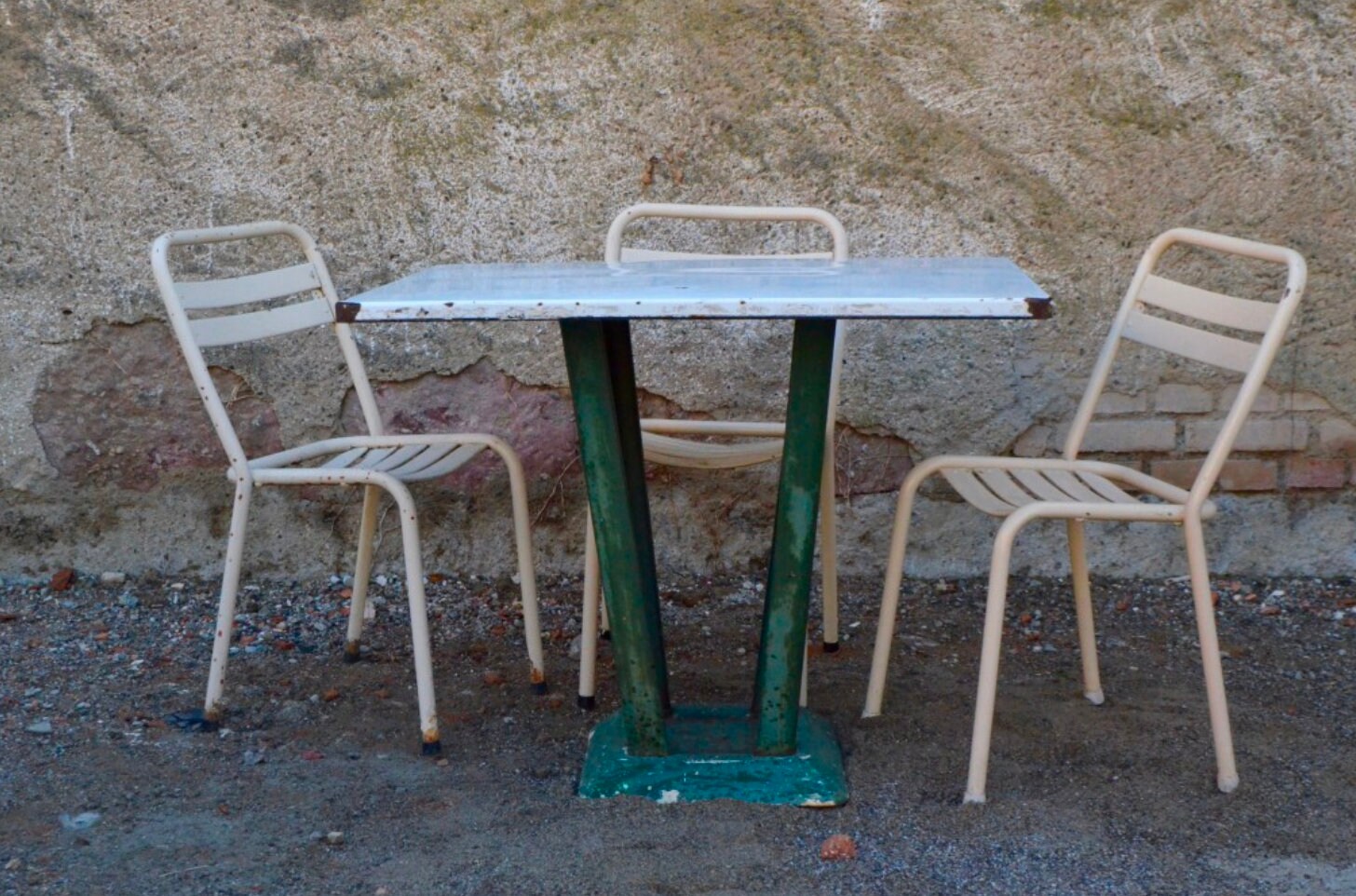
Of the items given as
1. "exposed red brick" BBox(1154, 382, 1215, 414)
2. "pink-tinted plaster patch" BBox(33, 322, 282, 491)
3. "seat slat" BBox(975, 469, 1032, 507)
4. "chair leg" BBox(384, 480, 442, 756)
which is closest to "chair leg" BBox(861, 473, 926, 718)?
"seat slat" BBox(975, 469, 1032, 507)

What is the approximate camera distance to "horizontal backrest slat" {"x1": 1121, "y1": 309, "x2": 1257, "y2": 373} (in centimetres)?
232

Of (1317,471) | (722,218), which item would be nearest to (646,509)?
(722,218)

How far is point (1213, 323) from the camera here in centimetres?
253

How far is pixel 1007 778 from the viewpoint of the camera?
7.93ft

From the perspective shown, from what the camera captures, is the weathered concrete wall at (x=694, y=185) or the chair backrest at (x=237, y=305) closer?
the chair backrest at (x=237, y=305)

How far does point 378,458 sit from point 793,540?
2.95 feet

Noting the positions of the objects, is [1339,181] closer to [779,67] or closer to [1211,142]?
[1211,142]

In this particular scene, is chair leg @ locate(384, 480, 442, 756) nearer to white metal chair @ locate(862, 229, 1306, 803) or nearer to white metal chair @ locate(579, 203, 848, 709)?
white metal chair @ locate(579, 203, 848, 709)

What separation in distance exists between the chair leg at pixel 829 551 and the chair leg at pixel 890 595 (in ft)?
0.78

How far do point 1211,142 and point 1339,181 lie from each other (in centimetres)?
30

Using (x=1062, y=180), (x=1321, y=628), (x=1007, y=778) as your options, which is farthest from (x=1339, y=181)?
(x=1007, y=778)

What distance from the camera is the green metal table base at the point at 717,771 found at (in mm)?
2303

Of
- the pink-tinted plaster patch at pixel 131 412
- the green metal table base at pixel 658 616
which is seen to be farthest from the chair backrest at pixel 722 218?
the pink-tinted plaster patch at pixel 131 412

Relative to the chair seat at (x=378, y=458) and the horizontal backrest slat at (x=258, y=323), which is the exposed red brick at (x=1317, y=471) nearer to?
the chair seat at (x=378, y=458)
